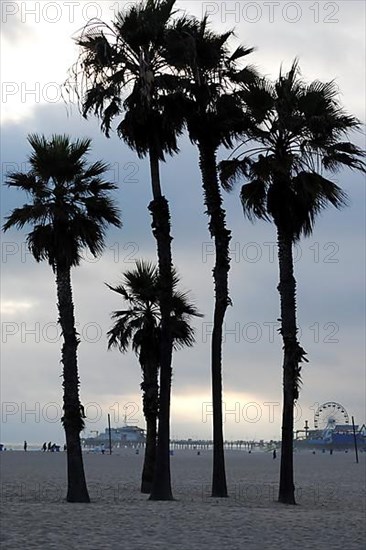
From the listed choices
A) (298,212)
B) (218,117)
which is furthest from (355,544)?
(218,117)

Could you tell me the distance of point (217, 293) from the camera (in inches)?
1291

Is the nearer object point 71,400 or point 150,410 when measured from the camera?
point 71,400

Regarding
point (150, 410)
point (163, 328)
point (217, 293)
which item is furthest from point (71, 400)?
point (150, 410)

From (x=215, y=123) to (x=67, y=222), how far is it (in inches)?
249

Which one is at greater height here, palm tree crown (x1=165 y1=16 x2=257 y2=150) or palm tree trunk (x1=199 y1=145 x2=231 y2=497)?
palm tree crown (x1=165 y1=16 x2=257 y2=150)

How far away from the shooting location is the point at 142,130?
3173cm

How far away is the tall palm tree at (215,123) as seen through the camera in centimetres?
3200

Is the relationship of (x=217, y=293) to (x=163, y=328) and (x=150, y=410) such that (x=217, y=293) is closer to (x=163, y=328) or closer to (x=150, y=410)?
(x=163, y=328)

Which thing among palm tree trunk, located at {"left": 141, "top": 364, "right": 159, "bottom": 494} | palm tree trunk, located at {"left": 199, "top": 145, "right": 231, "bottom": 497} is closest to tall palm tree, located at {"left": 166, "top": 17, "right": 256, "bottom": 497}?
palm tree trunk, located at {"left": 199, "top": 145, "right": 231, "bottom": 497}

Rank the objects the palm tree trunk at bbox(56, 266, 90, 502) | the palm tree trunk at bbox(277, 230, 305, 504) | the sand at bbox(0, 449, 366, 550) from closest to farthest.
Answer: the sand at bbox(0, 449, 366, 550) → the palm tree trunk at bbox(56, 266, 90, 502) → the palm tree trunk at bbox(277, 230, 305, 504)

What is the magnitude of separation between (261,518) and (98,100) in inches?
586

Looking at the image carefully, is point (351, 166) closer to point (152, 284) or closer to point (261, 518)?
point (152, 284)

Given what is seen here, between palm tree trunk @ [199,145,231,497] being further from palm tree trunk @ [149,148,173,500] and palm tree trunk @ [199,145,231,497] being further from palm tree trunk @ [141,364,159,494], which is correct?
palm tree trunk @ [141,364,159,494]

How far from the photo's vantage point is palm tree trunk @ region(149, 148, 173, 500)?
30234 millimetres
